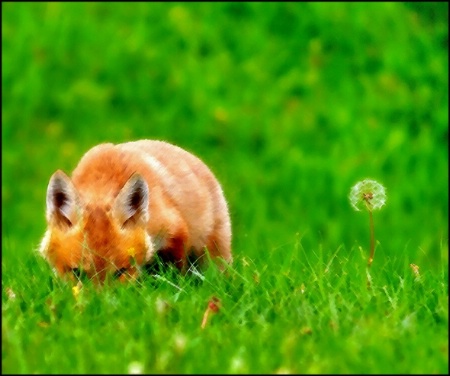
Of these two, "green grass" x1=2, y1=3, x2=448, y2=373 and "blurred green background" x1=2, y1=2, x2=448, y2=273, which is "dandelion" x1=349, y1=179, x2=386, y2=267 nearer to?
"green grass" x1=2, y1=3, x2=448, y2=373

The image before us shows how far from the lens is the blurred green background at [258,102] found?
1059 cm

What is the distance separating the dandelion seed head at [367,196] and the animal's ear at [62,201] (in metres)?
1.39

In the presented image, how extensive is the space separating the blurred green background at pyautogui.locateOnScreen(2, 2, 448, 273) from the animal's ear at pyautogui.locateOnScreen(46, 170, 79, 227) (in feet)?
15.0

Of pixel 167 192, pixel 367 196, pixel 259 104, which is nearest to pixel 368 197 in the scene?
pixel 367 196

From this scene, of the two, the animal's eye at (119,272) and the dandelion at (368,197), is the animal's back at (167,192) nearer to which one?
the animal's eye at (119,272)

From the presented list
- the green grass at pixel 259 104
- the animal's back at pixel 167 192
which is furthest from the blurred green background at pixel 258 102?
the animal's back at pixel 167 192

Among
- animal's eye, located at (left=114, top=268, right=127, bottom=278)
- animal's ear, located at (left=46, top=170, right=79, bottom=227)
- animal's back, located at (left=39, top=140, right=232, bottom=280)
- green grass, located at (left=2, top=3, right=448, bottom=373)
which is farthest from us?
green grass, located at (left=2, top=3, right=448, bottom=373)

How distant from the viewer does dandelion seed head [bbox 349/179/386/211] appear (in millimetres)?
5312

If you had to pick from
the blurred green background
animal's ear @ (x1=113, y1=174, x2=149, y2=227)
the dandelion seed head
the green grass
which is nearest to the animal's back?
animal's ear @ (x1=113, y1=174, x2=149, y2=227)

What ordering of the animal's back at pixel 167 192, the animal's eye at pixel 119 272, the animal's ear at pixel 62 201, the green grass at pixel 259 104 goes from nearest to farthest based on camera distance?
the animal's eye at pixel 119 272, the animal's ear at pixel 62 201, the animal's back at pixel 167 192, the green grass at pixel 259 104

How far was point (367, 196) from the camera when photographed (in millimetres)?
5332

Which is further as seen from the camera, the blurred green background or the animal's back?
the blurred green background

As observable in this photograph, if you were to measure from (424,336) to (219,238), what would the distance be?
7.08 feet

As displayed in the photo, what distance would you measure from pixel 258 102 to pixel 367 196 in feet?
20.5
